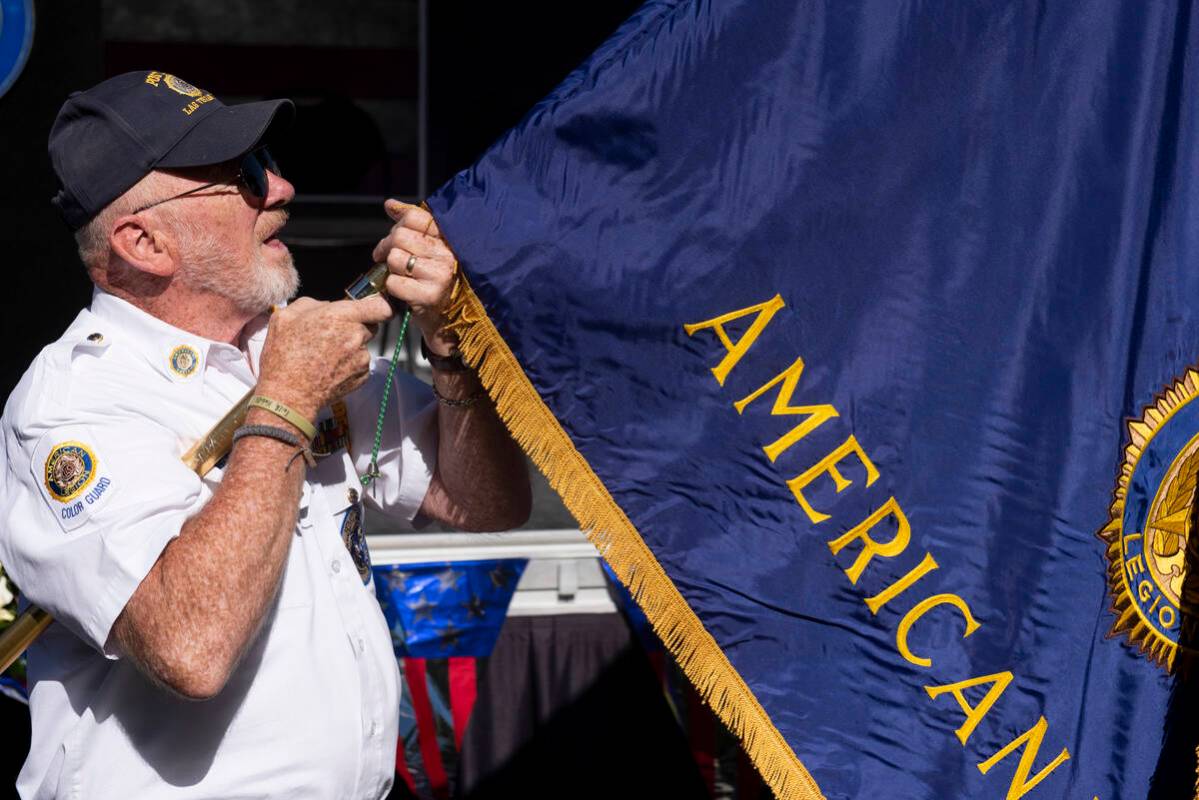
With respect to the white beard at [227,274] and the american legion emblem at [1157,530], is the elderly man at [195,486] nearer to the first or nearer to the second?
the white beard at [227,274]

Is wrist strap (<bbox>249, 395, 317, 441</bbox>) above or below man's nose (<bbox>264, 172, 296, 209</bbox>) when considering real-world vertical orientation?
below

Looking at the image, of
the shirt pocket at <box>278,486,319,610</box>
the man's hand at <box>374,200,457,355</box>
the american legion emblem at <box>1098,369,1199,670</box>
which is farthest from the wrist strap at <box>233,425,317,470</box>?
the american legion emblem at <box>1098,369,1199,670</box>

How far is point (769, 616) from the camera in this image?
1917mm

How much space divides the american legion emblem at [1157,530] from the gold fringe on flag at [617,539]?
54cm

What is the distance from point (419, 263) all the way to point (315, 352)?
0.62 feet

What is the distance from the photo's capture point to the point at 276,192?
2.12 meters

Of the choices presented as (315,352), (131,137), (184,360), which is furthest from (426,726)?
(131,137)

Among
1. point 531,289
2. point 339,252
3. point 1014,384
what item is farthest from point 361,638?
point 339,252

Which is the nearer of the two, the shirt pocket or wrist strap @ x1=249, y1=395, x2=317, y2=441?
wrist strap @ x1=249, y1=395, x2=317, y2=441

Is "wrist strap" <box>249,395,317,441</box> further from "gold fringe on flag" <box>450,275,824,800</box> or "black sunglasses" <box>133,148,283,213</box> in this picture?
"black sunglasses" <box>133,148,283,213</box>

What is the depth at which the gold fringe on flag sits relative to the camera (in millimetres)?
1918

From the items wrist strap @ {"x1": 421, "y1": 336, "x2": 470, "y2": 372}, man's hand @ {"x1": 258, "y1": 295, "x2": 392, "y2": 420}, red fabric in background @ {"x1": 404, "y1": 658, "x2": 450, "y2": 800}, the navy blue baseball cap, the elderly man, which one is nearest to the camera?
the elderly man

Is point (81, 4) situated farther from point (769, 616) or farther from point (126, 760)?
point (769, 616)

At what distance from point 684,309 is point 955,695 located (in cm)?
67
